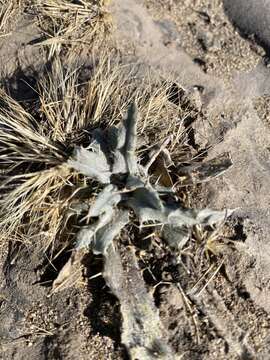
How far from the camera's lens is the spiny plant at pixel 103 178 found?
7.90 feet

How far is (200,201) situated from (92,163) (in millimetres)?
528

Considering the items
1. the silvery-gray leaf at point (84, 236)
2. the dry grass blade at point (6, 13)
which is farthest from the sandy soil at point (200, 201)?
the silvery-gray leaf at point (84, 236)

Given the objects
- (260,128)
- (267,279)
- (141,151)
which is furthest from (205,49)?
(267,279)

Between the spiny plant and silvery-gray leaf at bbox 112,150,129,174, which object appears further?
silvery-gray leaf at bbox 112,150,129,174

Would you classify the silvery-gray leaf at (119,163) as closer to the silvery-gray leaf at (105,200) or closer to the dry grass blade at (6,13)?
the silvery-gray leaf at (105,200)

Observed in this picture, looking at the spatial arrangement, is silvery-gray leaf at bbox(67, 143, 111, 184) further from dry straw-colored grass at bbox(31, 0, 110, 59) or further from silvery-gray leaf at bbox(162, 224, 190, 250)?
dry straw-colored grass at bbox(31, 0, 110, 59)

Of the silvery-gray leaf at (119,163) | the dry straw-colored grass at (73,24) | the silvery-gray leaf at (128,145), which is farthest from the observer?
the dry straw-colored grass at (73,24)

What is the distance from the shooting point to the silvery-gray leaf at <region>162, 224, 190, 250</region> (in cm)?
244

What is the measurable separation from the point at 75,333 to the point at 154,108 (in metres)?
1.06

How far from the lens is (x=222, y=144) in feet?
9.32

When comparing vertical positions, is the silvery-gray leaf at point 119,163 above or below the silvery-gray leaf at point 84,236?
above

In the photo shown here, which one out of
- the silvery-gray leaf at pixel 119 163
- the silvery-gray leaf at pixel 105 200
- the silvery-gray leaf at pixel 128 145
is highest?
the silvery-gray leaf at pixel 128 145

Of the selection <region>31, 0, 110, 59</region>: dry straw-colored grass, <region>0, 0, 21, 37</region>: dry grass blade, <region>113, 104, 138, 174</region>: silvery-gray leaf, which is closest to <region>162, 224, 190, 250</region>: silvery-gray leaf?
<region>113, 104, 138, 174</region>: silvery-gray leaf

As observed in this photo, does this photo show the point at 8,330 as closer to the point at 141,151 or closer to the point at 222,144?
the point at 141,151
